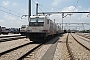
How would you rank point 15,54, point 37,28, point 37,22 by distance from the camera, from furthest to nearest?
point 37,22 < point 37,28 < point 15,54

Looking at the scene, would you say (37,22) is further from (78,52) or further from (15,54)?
(15,54)

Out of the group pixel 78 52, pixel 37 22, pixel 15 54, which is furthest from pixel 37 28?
pixel 15 54

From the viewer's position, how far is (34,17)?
851 inches

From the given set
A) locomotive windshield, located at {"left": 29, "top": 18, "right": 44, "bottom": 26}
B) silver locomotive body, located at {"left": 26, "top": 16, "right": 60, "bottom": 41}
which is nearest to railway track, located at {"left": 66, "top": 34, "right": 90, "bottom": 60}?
silver locomotive body, located at {"left": 26, "top": 16, "right": 60, "bottom": 41}

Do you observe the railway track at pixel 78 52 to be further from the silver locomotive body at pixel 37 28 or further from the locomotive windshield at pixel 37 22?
the locomotive windshield at pixel 37 22

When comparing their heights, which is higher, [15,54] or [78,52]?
[15,54]

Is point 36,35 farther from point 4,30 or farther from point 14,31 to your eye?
point 14,31

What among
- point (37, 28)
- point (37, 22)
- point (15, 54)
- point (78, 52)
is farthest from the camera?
point (37, 22)

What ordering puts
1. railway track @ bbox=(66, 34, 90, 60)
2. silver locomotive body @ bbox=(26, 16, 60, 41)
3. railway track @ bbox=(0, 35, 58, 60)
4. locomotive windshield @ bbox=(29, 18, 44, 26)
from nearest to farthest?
1. railway track @ bbox=(0, 35, 58, 60)
2. railway track @ bbox=(66, 34, 90, 60)
3. silver locomotive body @ bbox=(26, 16, 60, 41)
4. locomotive windshield @ bbox=(29, 18, 44, 26)

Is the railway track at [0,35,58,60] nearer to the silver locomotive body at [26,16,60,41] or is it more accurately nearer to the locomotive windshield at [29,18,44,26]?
the silver locomotive body at [26,16,60,41]

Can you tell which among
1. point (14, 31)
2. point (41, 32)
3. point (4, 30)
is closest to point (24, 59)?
point (41, 32)

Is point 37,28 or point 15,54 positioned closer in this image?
point 15,54

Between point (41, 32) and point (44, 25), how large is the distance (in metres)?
0.95

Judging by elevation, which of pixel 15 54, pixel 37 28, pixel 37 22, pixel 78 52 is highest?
pixel 37 22
